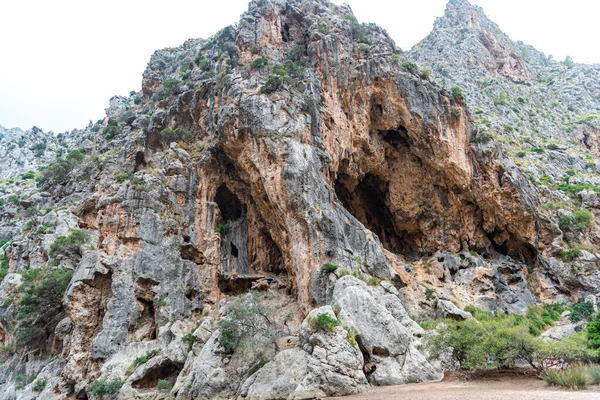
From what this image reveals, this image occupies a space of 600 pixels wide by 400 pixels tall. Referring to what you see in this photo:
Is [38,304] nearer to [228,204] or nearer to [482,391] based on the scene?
[228,204]

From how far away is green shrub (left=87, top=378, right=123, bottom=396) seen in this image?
2394cm

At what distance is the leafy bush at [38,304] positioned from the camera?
32438 millimetres

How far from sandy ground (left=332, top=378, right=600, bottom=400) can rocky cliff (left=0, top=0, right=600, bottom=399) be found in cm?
214

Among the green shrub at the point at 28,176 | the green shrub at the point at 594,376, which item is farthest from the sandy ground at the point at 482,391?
the green shrub at the point at 28,176

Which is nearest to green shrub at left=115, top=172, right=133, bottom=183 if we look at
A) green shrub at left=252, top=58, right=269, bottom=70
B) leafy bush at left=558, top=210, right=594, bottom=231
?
green shrub at left=252, top=58, right=269, bottom=70

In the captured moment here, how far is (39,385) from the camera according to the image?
28.0 metres

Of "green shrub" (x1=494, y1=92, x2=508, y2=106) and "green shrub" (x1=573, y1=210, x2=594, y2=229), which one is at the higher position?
"green shrub" (x1=494, y1=92, x2=508, y2=106)

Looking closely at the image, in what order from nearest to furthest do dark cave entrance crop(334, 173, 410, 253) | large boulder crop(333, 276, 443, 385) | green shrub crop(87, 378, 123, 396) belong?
large boulder crop(333, 276, 443, 385)
green shrub crop(87, 378, 123, 396)
dark cave entrance crop(334, 173, 410, 253)

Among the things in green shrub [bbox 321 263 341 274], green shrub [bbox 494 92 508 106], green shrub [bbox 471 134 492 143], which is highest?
green shrub [bbox 494 92 508 106]

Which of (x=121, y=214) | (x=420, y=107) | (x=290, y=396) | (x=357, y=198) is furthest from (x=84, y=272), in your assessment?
(x=420, y=107)

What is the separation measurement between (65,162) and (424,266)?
48247 mm

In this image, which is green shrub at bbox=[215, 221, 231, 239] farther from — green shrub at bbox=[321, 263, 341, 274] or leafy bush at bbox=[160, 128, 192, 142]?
green shrub at bbox=[321, 263, 341, 274]

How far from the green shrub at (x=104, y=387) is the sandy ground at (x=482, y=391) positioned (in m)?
16.1

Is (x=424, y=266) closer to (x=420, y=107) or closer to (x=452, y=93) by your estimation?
(x=420, y=107)
